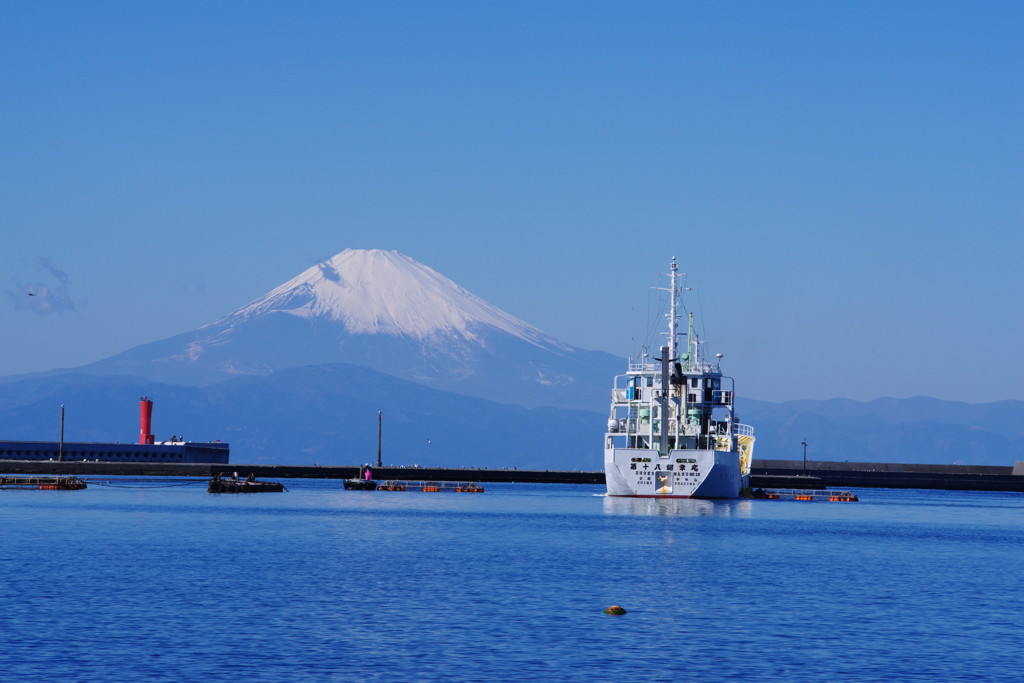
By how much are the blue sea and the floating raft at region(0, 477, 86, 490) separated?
47037mm

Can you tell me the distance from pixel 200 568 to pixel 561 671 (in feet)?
86.9

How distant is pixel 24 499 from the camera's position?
4626 inches

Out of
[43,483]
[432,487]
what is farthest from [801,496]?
[43,483]

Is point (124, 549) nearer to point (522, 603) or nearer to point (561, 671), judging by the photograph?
point (522, 603)

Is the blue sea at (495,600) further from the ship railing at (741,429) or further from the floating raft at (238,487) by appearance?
the floating raft at (238,487)

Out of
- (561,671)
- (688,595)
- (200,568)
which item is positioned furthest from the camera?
(200,568)

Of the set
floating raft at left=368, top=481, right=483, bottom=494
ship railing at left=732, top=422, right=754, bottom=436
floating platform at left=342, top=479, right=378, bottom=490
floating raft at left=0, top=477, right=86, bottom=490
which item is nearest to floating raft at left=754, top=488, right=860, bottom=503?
ship railing at left=732, top=422, right=754, bottom=436

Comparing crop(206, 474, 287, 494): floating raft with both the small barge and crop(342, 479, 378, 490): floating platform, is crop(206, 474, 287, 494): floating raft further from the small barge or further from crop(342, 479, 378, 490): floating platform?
crop(342, 479, 378, 490): floating platform

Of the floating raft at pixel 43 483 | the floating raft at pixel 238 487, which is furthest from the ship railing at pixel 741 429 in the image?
the floating raft at pixel 43 483

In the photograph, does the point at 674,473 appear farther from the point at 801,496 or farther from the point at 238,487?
the point at 801,496

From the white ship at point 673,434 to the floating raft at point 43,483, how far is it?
54.0 m

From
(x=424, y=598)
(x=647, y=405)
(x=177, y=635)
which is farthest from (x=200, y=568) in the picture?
(x=647, y=405)

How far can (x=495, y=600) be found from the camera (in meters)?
47.9

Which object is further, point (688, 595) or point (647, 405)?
point (647, 405)
